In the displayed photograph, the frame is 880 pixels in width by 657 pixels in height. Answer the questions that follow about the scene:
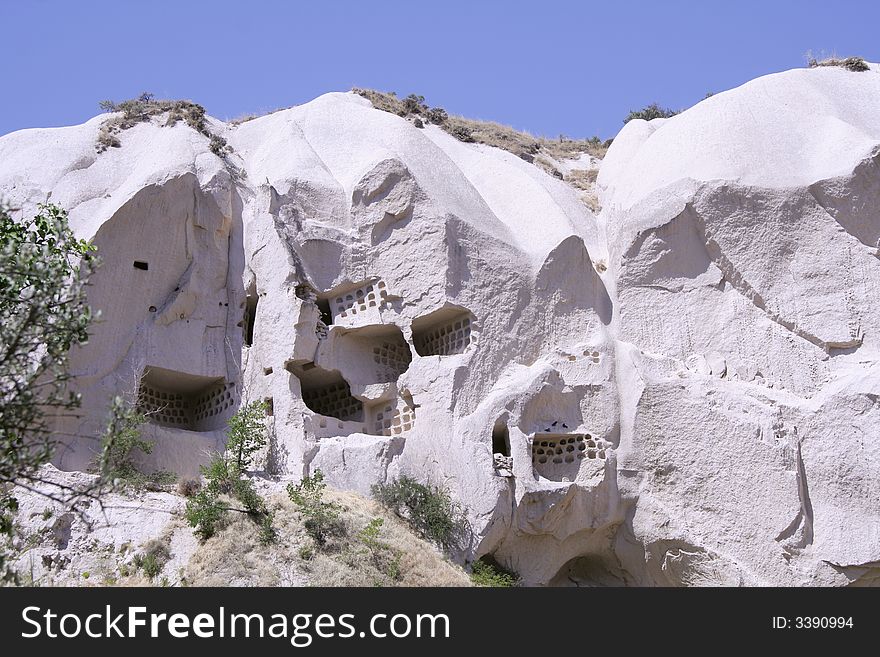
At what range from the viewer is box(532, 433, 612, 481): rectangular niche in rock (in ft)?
70.2

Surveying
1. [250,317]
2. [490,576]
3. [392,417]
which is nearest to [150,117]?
[250,317]

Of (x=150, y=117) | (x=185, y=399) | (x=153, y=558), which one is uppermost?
(x=150, y=117)

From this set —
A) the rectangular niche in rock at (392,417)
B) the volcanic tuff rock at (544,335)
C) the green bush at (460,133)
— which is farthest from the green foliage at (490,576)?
the green bush at (460,133)

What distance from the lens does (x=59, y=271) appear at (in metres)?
12.1

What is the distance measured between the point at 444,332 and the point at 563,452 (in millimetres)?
3261

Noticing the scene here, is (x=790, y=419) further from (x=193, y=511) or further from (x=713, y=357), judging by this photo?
(x=193, y=511)

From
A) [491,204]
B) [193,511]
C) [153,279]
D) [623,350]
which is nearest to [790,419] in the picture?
[623,350]

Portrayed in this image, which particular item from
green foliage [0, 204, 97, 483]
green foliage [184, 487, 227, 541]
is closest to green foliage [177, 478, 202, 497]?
green foliage [184, 487, 227, 541]

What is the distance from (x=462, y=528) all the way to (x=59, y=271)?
9.84m

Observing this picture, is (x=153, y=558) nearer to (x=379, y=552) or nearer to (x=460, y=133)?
(x=379, y=552)

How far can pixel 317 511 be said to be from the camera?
18391 millimetres

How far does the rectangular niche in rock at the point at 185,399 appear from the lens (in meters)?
22.5

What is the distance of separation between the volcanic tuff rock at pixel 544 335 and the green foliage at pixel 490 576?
257mm

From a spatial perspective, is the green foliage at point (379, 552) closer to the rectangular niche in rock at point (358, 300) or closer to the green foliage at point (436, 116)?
the rectangular niche in rock at point (358, 300)
